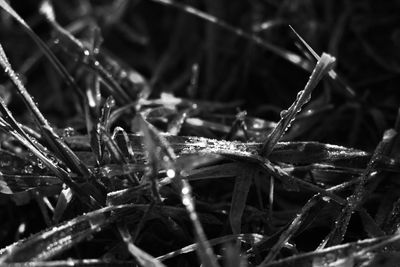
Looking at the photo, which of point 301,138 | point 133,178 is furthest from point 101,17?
point 133,178

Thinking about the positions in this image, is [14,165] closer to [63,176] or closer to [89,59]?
[63,176]

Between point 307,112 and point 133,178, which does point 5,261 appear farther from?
point 307,112

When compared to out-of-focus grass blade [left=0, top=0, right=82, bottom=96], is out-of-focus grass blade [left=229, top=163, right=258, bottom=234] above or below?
below

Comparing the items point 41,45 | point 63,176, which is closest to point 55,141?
point 63,176

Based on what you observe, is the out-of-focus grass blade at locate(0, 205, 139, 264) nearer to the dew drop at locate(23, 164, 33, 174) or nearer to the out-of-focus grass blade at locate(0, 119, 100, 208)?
the out-of-focus grass blade at locate(0, 119, 100, 208)

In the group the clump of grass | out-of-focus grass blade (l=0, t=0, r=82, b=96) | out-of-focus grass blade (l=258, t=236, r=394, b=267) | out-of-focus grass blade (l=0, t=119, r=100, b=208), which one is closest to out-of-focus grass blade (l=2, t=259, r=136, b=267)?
the clump of grass

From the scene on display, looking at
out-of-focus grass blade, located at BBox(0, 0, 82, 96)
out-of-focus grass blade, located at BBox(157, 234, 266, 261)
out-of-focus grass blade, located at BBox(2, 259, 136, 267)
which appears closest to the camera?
out-of-focus grass blade, located at BBox(2, 259, 136, 267)

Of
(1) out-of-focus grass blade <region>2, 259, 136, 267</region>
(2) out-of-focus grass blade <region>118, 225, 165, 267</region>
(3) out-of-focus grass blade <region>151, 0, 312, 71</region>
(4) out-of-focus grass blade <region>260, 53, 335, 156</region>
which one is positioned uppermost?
(3) out-of-focus grass blade <region>151, 0, 312, 71</region>
